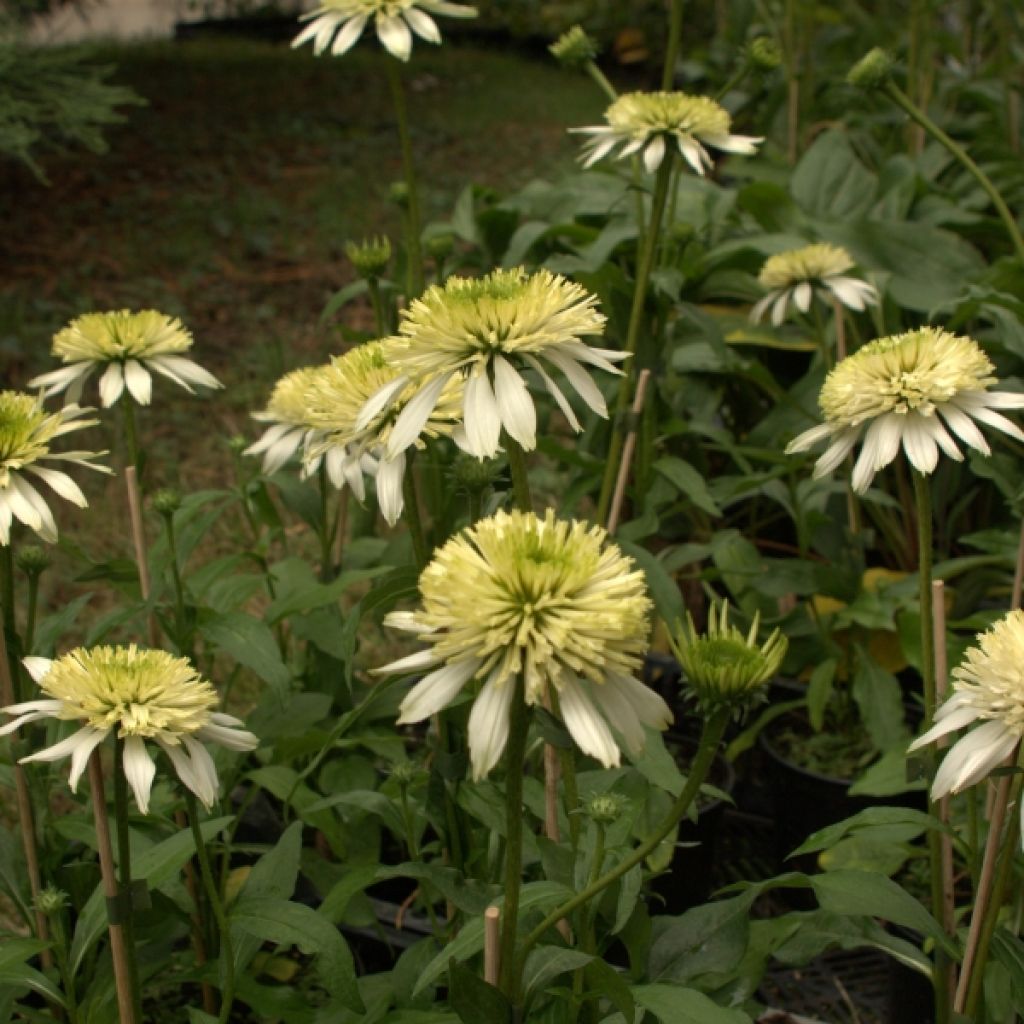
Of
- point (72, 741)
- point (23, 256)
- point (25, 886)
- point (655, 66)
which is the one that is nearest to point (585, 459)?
point (25, 886)

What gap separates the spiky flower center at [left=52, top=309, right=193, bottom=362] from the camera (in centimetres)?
144

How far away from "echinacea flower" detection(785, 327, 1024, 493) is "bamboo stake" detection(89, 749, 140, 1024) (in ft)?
1.95

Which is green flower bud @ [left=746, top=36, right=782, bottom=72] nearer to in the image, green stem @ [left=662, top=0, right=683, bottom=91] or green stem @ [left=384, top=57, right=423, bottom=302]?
green stem @ [left=662, top=0, right=683, bottom=91]

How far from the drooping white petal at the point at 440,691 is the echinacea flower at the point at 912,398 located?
0.44 metres

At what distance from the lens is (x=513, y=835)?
0.91 metres

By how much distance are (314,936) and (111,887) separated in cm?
16

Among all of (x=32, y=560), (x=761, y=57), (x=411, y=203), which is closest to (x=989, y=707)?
(x=32, y=560)

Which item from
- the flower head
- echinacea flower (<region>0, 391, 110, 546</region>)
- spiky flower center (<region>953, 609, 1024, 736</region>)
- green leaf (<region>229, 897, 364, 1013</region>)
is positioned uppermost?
echinacea flower (<region>0, 391, 110, 546</region>)

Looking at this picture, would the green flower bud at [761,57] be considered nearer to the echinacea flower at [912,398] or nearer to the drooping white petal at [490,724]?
the echinacea flower at [912,398]

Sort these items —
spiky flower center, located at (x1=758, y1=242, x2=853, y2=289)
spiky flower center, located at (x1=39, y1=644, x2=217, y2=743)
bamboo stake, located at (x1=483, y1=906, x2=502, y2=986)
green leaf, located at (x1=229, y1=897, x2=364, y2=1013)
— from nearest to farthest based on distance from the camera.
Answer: bamboo stake, located at (x1=483, y1=906, x2=502, y2=986), spiky flower center, located at (x1=39, y1=644, x2=217, y2=743), green leaf, located at (x1=229, y1=897, x2=364, y2=1013), spiky flower center, located at (x1=758, y1=242, x2=853, y2=289)

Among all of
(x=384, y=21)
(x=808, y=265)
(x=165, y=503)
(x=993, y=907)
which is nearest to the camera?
(x=993, y=907)

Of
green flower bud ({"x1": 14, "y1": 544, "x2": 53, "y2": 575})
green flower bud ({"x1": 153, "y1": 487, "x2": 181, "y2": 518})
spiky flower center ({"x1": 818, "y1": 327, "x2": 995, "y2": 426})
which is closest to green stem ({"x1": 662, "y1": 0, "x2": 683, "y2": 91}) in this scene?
spiky flower center ({"x1": 818, "y1": 327, "x2": 995, "y2": 426})

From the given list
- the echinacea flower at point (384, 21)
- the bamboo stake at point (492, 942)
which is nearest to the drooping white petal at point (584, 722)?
the bamboo stake at point (492, 942)

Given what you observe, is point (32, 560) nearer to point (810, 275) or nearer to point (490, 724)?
point (490, 724)
